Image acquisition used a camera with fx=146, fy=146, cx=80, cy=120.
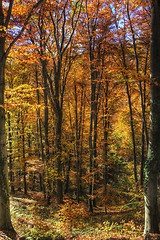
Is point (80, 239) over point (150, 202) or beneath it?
beneath

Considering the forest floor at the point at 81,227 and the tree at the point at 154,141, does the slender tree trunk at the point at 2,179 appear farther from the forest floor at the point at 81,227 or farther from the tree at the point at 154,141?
the tree at the point at 154,141

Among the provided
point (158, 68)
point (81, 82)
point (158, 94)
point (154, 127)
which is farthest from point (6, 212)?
point (81, 82)

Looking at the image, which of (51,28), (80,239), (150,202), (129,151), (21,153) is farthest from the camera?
(21,153)

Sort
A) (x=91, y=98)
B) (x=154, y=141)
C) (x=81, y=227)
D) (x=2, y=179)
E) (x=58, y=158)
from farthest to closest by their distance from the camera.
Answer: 1. (x=58, y=158)
2. (x=91, y=98)
3. (x=81, y=227)
4. (x=2, y=179)
5. (x=154, y=141)

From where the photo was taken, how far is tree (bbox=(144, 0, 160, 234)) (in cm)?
377

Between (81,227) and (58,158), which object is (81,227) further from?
(58,158)

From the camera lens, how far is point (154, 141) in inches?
153

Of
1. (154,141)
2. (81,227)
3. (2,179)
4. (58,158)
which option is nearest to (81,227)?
(81,227)

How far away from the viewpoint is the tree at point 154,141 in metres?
3.77

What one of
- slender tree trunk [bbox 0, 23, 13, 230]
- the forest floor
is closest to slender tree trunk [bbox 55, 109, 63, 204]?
the forest floor

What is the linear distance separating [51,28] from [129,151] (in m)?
9.53

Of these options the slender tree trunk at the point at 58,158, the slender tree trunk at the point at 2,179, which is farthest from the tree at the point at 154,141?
the slender tree trunk at the point at 58,158

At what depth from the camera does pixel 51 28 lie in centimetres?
868

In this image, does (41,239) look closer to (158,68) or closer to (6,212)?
(6,212)
